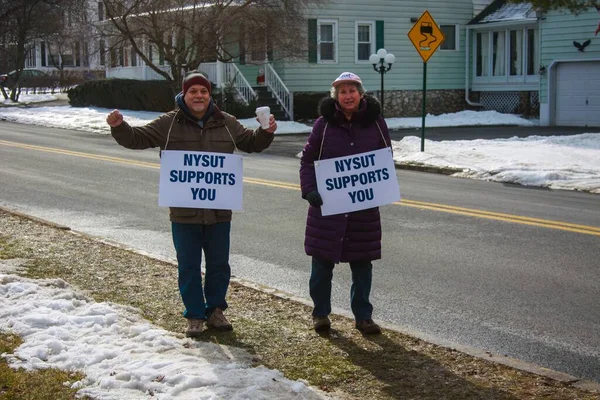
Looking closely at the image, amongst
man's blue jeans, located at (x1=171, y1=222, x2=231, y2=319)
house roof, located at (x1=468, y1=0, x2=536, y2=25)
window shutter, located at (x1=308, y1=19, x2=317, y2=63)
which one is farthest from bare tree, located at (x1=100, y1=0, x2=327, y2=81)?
man's blue jeans, located at (x1=171, y1=222, x2=231, y2=319)

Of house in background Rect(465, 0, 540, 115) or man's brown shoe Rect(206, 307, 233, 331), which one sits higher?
house in background Rect(465, 0, 540, 115)

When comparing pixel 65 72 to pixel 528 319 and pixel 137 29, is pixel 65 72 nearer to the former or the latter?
pixel 137 29

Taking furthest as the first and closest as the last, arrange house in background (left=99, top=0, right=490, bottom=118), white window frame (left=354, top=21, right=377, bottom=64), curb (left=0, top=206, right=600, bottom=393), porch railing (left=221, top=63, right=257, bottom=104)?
white window frame (left=354, top=21, right=377, bottom=64) → house in background (left=99, top=0, right=490, bottom=118) → porch railing (left=221, top=63, right=257, bottom=104) → curb (left=0, top=206, right=600, bottom=393)

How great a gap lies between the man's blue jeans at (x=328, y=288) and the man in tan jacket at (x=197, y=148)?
0.61m

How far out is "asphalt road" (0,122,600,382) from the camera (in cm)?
677

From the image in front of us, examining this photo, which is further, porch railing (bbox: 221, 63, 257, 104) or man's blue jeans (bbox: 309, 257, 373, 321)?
porch railing (bbox: 221, 63, 257, 104)

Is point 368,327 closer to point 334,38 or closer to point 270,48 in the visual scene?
point 270,48

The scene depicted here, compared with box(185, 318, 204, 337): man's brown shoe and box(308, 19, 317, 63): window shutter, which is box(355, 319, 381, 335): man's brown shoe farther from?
box(308, 19, 317, 63): window shutter

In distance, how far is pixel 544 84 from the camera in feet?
104

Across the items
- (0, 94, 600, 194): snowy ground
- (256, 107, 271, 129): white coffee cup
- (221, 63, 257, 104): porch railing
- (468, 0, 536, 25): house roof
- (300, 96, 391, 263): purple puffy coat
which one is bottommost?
(0, 94, 600, 194): snowy ground

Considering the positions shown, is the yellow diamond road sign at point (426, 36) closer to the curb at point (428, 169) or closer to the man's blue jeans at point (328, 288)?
the curb at point (428, 169)

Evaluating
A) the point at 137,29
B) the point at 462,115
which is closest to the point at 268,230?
the point at 137,29

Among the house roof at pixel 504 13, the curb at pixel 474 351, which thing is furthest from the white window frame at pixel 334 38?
the curb at pixel 474 351

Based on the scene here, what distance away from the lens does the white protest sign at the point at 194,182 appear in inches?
243
